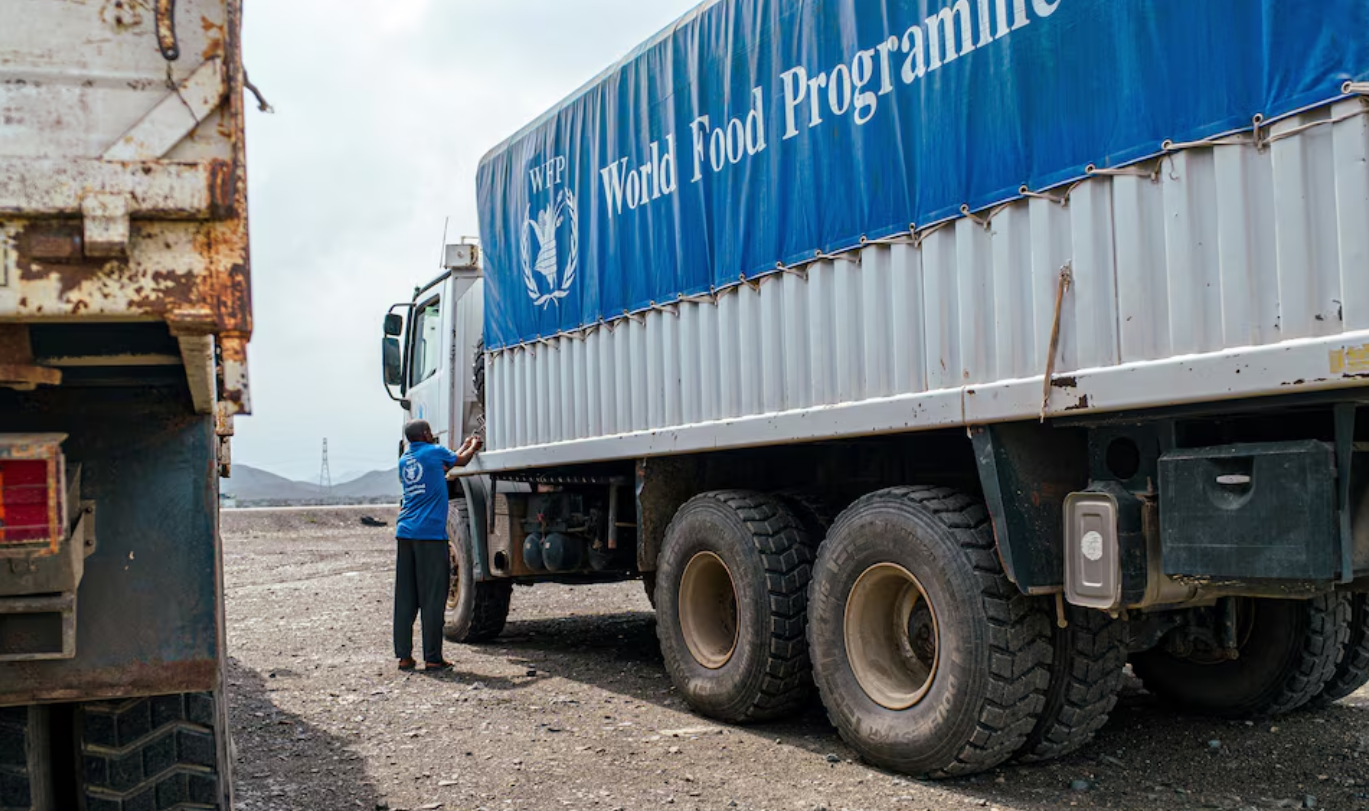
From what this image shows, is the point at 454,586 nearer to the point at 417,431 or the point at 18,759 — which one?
the point at 417,431

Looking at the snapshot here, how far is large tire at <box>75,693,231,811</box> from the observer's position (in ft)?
11.6

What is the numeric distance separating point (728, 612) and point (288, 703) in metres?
2.58

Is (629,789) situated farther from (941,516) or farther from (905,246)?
(905,246)

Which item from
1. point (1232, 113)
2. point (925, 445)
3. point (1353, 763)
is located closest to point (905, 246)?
point (925, 445)

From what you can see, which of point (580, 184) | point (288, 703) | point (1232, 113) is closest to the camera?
point (1232, 113)

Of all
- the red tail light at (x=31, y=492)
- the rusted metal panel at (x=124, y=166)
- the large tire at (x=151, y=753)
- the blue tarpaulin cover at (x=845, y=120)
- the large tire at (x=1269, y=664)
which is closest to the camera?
the rusted metal panel at (x=124, y=166)

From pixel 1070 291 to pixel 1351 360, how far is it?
106 cm

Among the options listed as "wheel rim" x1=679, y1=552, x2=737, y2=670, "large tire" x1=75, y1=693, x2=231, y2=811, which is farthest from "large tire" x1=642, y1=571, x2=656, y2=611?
"large tire" x1=75, y1=693, x2=231, y2=811

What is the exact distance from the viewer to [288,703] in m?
6.89

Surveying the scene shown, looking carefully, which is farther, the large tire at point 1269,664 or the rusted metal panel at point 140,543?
the large tire at point 1269,664

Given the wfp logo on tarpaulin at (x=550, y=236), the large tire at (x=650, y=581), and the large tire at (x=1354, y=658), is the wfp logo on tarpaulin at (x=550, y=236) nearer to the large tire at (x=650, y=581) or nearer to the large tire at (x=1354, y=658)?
the large tire at (x=650, y=581)

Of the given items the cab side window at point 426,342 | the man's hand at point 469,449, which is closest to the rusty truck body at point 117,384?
the man's hand at point 469,449

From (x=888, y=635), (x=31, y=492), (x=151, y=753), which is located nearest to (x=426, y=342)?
(x=888, y=635)

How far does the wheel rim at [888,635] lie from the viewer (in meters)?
5.11
